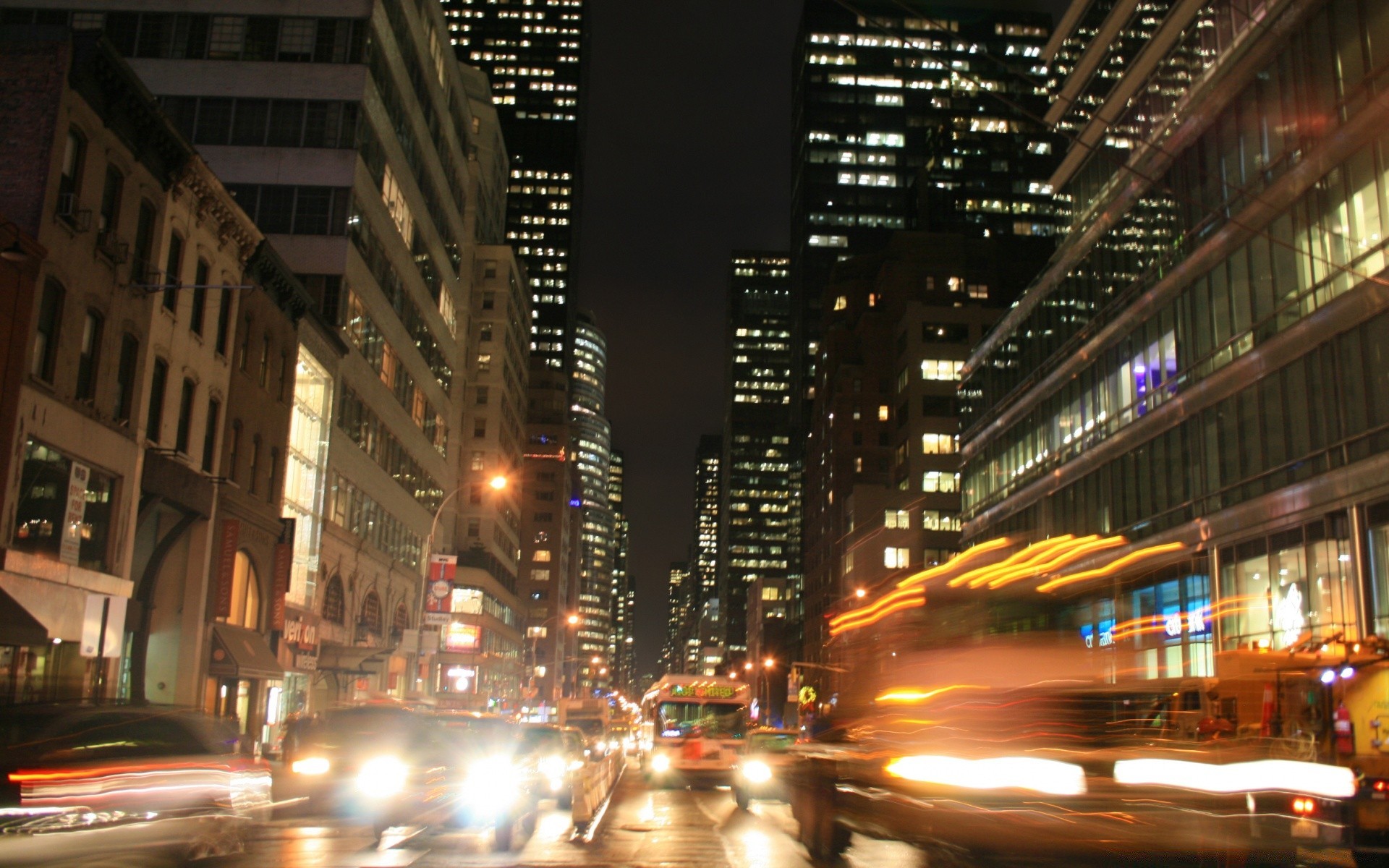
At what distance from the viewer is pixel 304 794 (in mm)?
20797

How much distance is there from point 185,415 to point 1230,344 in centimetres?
3118

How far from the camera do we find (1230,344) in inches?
1372

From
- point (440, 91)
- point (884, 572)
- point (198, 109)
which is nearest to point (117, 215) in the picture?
point (198, 109)

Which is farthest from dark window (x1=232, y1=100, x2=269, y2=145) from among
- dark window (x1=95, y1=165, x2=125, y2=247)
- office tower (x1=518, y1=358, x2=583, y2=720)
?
office tower (x1=518, y1=358, x2=583, y2=720)

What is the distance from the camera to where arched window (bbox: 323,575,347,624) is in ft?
160

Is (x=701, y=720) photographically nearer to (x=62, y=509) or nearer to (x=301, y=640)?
(x=301, y=640)

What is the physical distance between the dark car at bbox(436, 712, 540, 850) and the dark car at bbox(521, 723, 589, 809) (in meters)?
2.60

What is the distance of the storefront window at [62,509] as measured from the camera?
1030 inches

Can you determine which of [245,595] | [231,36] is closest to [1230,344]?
[245,595]

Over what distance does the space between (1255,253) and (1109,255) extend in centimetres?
1185

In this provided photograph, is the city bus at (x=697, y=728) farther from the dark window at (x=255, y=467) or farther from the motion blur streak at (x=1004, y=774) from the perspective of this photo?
the motion blur streak at (x=1004, y=774)

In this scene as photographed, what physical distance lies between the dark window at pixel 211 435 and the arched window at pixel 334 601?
12.6m

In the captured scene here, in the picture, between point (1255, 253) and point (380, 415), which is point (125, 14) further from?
point (1255, 253)

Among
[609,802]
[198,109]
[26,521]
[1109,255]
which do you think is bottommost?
[609,802]
